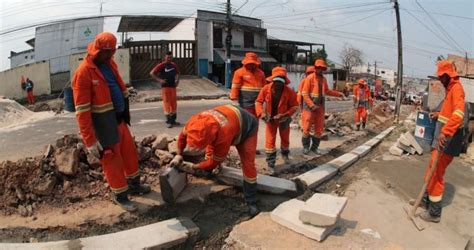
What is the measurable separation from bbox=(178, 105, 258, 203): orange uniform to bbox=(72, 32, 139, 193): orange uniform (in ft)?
2.40

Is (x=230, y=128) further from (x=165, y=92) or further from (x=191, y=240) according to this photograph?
(x=165, y=92)

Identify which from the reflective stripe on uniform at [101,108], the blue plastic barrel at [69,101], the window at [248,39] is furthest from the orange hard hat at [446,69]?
the window at [248,39]

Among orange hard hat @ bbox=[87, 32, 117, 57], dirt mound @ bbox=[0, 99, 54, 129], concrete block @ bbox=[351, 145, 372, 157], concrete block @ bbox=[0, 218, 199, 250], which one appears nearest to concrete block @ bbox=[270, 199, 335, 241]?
concrete block @ bbox=[0, 218, 199, 250]

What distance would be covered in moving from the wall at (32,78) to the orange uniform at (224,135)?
1782 cm

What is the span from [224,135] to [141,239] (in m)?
1.25

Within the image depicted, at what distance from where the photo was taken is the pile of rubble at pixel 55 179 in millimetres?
4086

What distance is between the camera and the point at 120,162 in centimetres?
392

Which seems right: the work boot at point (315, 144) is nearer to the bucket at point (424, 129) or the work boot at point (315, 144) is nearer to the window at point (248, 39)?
the bucket at point (424, 129)

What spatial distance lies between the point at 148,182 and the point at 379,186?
3.38 m

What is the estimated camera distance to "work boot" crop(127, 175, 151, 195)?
427 centimetres

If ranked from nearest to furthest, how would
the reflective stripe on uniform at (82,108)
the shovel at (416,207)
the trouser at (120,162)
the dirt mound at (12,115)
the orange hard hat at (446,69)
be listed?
1. the reflective stripe on uniform at (82,108)
2. the trouser at (120,162)
3. the shovel at (416,207)
4. the orange hard hat at (446,69)
5. the dirt mound at (12,115)

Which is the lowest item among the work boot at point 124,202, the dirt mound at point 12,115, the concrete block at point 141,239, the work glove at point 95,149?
the concrete block at point 141,239

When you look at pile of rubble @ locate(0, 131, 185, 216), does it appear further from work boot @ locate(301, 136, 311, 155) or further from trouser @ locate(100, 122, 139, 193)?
work boot @ locate(301, 136, 311, 155)

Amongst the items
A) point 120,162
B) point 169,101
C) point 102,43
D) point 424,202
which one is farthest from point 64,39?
point 424,202
